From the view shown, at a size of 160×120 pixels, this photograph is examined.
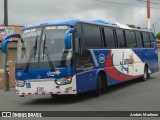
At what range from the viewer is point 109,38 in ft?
56.3

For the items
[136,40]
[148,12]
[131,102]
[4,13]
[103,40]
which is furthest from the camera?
[148,12]

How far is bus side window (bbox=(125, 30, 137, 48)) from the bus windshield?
264 inches

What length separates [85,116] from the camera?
10531 mm

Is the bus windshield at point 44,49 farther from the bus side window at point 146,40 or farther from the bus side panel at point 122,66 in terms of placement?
the bus side window at point 146,40

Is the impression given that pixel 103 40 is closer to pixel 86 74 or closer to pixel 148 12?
pixel 86 74

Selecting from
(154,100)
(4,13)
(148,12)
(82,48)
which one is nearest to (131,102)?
(154,100)

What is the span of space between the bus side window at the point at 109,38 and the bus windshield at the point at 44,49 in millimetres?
3560

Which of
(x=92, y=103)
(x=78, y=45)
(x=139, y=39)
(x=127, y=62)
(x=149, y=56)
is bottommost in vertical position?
(x=92, y=103)

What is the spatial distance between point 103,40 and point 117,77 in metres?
2.26

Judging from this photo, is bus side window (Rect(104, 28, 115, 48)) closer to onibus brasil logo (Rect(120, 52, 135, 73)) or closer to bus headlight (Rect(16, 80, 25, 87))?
onibus brasil logo (Rect(120, 52, 135, 73))

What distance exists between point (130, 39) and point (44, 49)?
7.81 metres

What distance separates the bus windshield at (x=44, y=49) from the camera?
43.4 ft

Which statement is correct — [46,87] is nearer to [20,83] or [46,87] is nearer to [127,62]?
[20,83]

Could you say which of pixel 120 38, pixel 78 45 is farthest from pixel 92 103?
pixel 120 38
